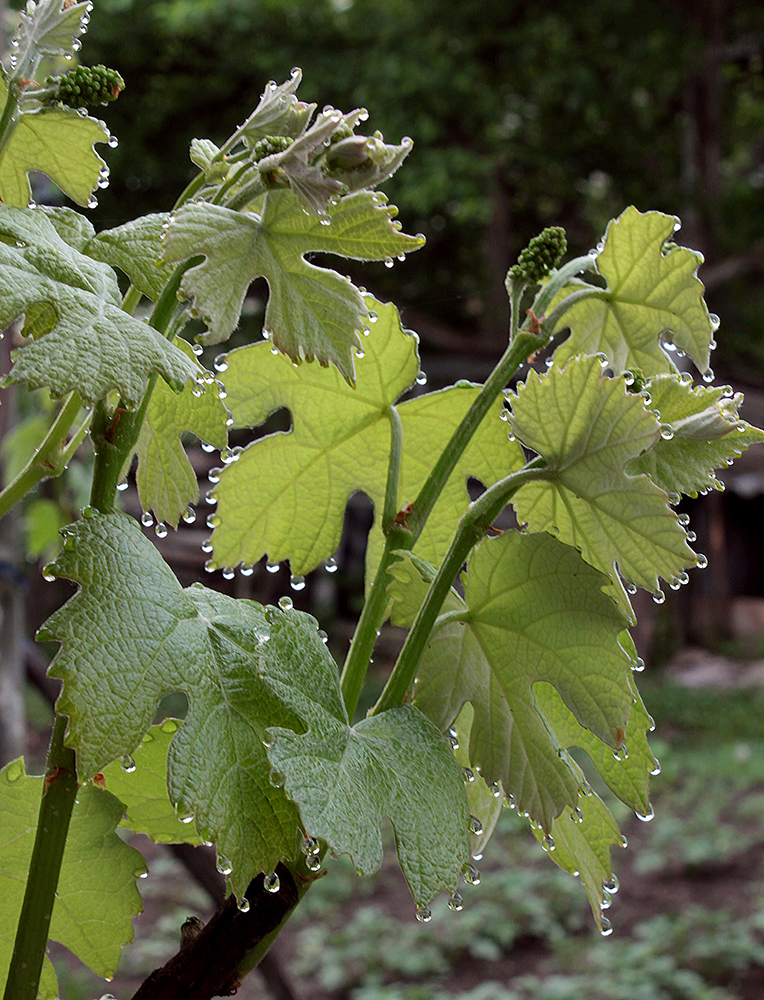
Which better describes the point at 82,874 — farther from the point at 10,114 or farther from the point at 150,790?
the point at 10,114

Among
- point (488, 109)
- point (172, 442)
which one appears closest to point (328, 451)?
point (172, 442)

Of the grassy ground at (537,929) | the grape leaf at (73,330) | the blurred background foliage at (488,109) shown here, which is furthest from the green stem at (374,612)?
the blurred background foliage at (488,109)

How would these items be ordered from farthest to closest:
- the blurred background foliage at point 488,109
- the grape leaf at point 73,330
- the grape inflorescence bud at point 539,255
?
1. the blurred background foliage at point 488,109
2. the grape inflorescence bud at point 539,255
3. the grape leaf at point 73,330

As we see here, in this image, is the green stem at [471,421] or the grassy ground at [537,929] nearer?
the green stem at [471,421]

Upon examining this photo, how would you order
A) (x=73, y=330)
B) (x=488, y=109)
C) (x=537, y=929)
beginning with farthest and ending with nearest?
(x=488, y=109) → (x=537, y=929) → (x=73, y=330)

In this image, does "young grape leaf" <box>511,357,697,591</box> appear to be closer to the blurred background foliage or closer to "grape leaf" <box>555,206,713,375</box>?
"grape leaf" <box>555,206,713,375</box>

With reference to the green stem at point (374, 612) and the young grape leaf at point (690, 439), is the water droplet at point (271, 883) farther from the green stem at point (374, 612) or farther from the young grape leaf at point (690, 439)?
the young grape leaf at point (690, 439)
